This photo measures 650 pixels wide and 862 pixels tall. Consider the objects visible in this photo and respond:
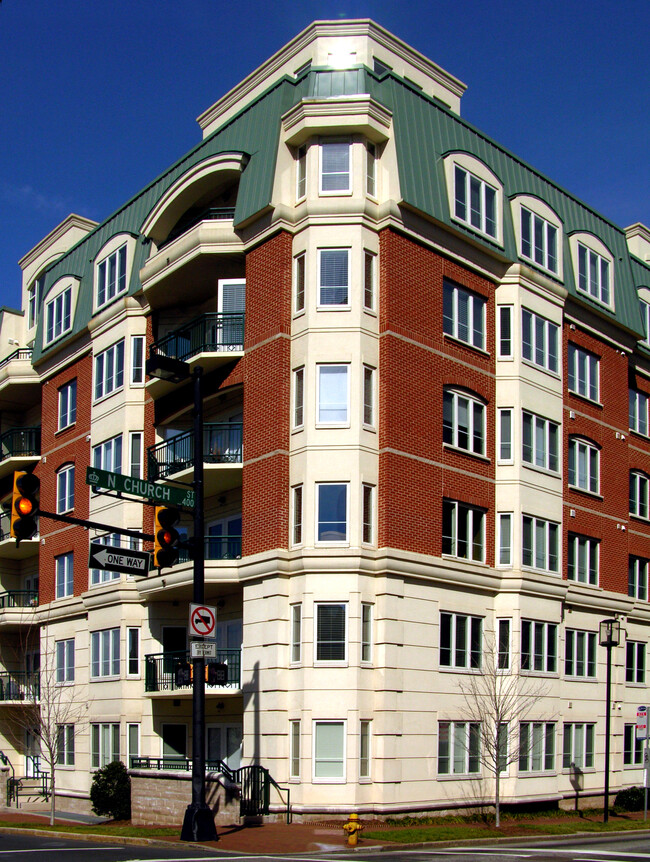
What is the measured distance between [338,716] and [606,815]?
29.7ft

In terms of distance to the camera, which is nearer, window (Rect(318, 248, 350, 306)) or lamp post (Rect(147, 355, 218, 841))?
lamp post (Rect(147, 355, 218, 841))

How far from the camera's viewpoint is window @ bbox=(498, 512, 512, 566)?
33.2m

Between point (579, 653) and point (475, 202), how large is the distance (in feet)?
50.0

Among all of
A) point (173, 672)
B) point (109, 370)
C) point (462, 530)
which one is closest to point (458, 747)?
point (462, 530)

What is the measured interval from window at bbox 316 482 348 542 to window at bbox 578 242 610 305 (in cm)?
1411

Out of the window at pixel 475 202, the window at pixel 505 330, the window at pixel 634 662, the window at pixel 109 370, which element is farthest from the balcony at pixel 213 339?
the window at pixel 634 662

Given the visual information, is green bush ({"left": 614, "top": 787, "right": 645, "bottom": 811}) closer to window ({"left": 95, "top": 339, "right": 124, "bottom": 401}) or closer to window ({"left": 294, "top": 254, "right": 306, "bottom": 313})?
window ({"left": 294, "top": 254, "right": 306, "bottom": 313})

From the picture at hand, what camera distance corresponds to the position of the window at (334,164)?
102 feet

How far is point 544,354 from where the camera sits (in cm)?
3591

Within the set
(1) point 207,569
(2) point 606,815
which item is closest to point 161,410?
(1) point 207,569

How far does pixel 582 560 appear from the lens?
122 feet

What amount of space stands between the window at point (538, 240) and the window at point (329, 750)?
16.7 m

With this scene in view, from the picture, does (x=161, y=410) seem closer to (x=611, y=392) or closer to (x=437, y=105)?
(x=437, y=105)

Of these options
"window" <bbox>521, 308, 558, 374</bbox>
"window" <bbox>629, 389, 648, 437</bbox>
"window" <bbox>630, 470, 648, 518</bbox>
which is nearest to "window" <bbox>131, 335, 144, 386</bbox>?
"window" <bbox>521, 308, 558, 374</bbox>
